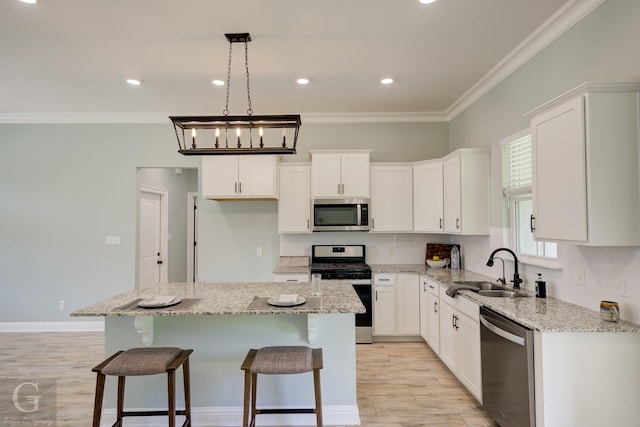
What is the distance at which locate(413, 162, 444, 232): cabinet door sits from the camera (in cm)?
421

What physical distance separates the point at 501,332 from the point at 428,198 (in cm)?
233

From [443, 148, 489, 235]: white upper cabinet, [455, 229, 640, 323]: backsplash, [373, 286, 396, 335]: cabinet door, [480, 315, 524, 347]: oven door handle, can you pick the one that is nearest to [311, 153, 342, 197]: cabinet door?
[373, 286, 396, 335]: cabinet door

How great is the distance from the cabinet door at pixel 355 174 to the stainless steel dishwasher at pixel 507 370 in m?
2.31

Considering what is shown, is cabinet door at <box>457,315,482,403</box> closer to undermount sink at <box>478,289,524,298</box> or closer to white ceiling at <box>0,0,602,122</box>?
undermount sink at <box>478,289,524,298</box>

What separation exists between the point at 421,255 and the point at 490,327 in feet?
8.15

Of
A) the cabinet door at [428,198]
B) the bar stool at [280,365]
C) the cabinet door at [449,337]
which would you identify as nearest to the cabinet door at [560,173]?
the cabinet door at [449,337]

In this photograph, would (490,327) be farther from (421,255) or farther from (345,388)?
(421,255)

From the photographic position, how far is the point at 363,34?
9.14ft

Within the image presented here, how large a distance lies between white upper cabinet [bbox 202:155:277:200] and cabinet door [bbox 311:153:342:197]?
519mm

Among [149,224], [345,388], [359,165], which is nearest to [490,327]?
[345,388]

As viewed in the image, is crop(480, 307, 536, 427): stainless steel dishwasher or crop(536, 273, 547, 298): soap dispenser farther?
crop(536, 273, 547, 298): soap dispenser

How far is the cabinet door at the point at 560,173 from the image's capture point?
1.97 meters

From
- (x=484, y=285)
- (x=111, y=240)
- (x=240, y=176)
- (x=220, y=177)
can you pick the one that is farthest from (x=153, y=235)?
(x=484, y=285)

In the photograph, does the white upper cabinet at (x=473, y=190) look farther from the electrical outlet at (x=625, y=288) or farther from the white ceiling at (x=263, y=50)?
the electrical outlet at (x=625, y=288)
